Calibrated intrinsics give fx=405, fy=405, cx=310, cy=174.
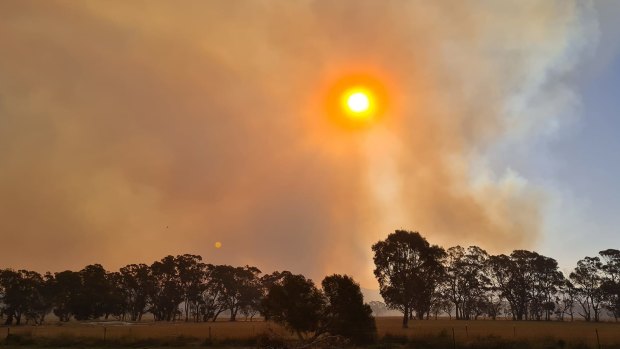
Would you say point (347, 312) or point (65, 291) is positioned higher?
point (347, 312)

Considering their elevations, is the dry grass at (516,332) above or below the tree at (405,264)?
below

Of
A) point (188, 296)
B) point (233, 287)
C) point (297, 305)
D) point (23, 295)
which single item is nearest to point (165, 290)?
point (188, 296)

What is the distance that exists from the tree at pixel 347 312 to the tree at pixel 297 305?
0.96m

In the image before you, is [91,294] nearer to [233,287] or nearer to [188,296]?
[188,296]

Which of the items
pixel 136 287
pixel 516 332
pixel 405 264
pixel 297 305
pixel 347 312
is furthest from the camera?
pixel 136 287

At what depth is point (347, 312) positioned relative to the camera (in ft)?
139

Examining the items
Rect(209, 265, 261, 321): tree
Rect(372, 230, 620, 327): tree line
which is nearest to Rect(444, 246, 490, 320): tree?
Rect(372, 230, 620, 327): tree line

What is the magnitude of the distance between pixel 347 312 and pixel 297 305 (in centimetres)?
536

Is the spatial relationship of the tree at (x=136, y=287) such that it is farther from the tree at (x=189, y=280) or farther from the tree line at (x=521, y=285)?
the tree line at (x=521, y=285)

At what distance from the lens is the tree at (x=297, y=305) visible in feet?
140

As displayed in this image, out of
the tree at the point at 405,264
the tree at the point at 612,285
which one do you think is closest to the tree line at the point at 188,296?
the tree at the point at 405,264

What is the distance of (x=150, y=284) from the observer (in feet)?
446

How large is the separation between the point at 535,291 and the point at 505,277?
1302cm

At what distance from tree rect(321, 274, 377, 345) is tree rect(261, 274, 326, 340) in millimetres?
963
